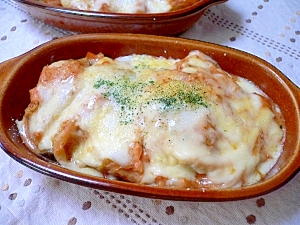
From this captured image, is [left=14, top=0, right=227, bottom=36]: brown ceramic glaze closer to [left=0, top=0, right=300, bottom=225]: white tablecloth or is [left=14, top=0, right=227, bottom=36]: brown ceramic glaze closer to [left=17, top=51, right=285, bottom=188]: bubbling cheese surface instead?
[left=17, top=51, right=285, bottom=188]: bubbling cheese surface

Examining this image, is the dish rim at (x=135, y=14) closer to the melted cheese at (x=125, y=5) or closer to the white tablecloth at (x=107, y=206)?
the melted cheese at (x=125, y=5)

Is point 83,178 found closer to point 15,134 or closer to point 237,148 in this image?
point 15,134

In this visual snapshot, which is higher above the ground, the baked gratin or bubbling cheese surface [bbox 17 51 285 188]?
the baked gratin

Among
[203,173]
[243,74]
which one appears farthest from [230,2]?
[203,173]

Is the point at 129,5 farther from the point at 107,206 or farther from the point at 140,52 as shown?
the point at 107,206

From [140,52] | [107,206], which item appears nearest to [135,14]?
[140,52]

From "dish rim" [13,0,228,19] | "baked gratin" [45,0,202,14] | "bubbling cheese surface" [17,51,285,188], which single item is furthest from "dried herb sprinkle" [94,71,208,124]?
"baked gratin" [45,0,202,14]
